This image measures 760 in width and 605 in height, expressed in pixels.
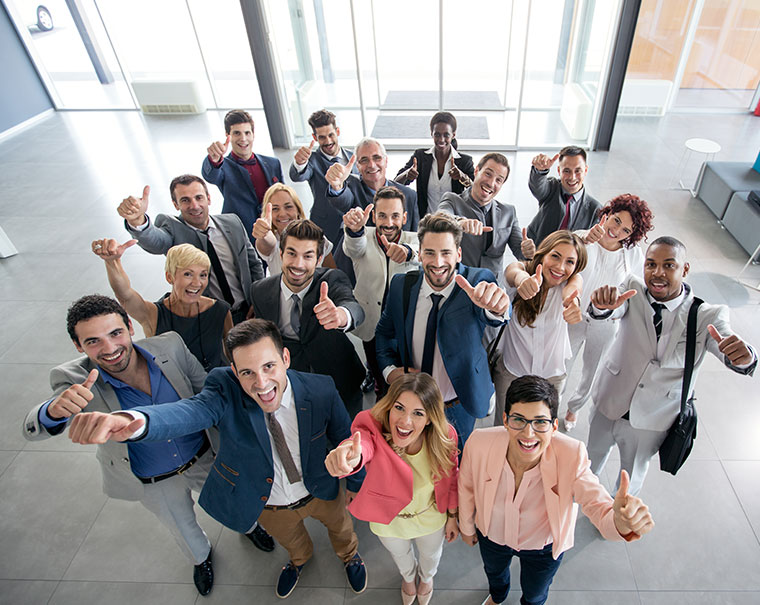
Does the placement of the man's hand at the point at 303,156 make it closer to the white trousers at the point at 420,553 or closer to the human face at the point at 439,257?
the human face at the point at 439,257

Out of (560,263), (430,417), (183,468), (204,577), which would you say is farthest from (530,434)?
(204,577)

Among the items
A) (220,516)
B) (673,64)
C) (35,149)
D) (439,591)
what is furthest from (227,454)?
(673,64)

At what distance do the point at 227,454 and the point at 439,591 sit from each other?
4.94 feet

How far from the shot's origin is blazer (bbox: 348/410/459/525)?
2070 mm

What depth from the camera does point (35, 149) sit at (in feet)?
29.3

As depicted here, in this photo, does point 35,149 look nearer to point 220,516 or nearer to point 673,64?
point 220,516

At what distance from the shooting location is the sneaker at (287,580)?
8.98 ft

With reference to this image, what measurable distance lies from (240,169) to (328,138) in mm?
817

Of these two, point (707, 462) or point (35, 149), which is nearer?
point (707, 462)

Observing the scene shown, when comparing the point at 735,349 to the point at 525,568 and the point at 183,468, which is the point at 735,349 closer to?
the point at 525,568

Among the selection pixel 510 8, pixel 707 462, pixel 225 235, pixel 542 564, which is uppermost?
pixel 510 8

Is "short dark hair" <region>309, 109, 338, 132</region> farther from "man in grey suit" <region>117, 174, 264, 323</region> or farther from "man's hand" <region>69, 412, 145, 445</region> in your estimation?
"man's hand" <region>69, 412, 145, 445</region>

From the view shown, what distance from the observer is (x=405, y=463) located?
2.09 meters

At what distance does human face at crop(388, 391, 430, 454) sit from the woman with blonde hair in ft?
4.42
